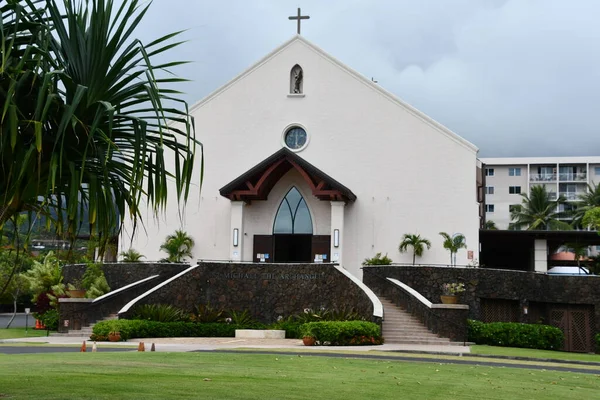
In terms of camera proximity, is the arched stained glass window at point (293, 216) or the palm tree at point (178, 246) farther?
the arched stained glass window at point (293, 216)

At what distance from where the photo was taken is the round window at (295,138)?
137 ft

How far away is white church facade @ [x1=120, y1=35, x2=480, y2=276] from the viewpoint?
39.6 metres

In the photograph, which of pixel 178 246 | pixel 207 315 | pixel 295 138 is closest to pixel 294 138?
pixel 295 138

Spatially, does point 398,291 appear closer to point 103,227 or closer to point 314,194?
point 314,194

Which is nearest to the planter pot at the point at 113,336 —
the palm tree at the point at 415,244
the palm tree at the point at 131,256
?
the palm tree at the point at 131,256

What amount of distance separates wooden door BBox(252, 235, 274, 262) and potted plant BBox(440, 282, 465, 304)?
409 inches

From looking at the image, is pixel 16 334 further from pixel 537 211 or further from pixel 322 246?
pixel 537 211

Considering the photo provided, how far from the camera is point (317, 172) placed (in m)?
38.7

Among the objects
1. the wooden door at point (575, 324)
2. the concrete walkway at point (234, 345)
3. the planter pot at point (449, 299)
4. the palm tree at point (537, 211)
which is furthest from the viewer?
the palm tree at point (537, 211)

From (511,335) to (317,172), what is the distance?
41.6 feet

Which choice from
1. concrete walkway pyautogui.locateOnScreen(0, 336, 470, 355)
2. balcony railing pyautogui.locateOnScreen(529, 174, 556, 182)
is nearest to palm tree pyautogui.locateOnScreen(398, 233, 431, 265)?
concrete walkway pyautogui.locateOnScreen(0, 336, 470, 355)

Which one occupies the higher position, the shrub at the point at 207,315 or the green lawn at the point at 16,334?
the shrub at the point at 207,315

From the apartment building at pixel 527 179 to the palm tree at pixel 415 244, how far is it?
48956 millimetres

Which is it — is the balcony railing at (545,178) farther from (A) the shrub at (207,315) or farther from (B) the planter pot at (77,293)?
(B) the planter pot at (77,293)
